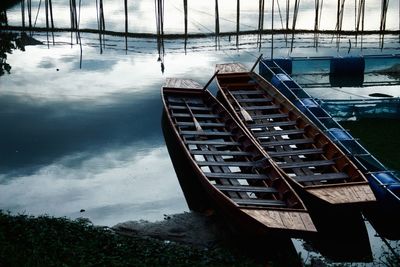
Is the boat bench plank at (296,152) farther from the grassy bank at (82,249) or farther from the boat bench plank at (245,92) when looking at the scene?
the boat bench plank at (245,92)

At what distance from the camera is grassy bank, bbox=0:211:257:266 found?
25.1 ft

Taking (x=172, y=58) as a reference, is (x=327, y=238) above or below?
below

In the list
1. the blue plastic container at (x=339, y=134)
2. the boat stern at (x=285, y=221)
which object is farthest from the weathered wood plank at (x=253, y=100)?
the boat stern at (x=285, y=221)

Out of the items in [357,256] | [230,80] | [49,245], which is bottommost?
[357,256]

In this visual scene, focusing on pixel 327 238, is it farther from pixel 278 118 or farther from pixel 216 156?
pixel 278 118

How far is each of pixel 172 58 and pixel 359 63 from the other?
22.7 ft

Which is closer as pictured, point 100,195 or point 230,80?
point 100,195

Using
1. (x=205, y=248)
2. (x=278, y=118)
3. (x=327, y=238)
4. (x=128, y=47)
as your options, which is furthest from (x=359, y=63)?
(x=205, y=248)

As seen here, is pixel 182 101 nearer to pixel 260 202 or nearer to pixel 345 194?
pixel 260 202

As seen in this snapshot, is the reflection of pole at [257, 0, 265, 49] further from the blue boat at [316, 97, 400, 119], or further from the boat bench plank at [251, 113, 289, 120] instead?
the boat bench plank at [251, 113, 289, 120]

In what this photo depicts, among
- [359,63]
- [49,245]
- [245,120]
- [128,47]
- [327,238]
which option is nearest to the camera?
[49,245]

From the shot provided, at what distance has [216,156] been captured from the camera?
38.3 feet

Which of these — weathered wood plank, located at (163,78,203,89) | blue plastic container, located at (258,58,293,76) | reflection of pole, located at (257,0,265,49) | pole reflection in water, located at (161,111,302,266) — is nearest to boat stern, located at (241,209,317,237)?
pole reflection in water, located at (161,111,302,266)

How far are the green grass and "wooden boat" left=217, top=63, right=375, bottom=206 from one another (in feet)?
5.95
